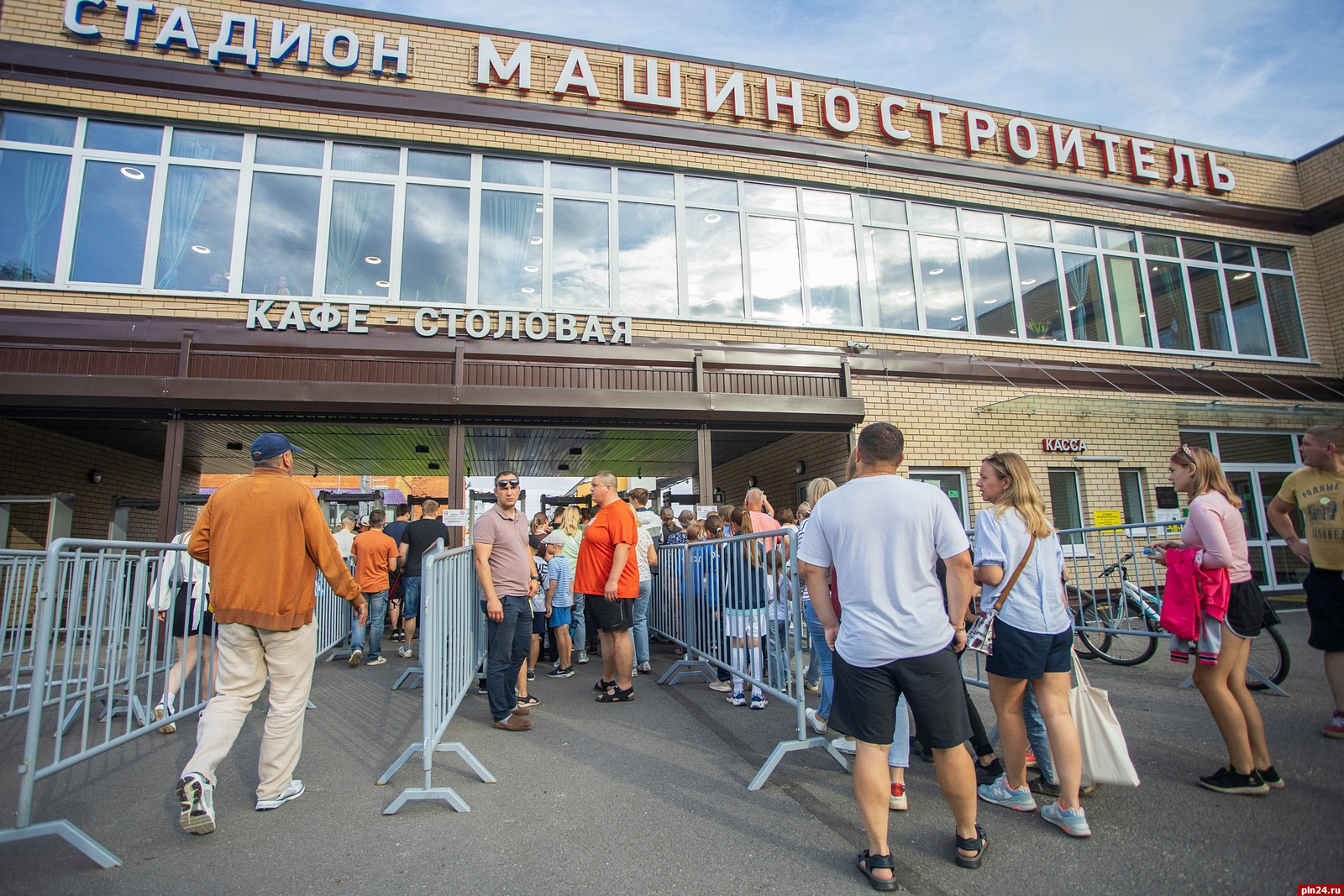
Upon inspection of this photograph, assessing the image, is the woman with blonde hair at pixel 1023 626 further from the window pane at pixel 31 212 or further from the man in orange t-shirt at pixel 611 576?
the window pane at pixel 31 212

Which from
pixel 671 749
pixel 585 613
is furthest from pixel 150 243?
pixel 671 749

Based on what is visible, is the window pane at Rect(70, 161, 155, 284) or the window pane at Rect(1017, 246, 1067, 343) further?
the window pane at Rect(1017, 246, 1067, 343)

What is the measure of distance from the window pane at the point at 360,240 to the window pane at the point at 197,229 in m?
1.36

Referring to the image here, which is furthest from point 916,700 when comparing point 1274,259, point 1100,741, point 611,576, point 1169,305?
point 1274,259

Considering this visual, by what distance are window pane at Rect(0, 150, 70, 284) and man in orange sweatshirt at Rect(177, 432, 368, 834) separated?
28.0 feet

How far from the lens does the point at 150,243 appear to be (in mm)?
9508

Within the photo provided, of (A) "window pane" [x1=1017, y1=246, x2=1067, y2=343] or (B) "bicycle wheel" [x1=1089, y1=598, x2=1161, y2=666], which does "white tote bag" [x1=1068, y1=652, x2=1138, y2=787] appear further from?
(A) "window pane" [x1=1017, y1=246, x2=1067, y2=343]

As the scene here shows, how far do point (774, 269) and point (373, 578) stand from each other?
7.67 m

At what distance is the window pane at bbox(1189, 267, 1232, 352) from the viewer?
43.4ft

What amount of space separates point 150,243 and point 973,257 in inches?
509

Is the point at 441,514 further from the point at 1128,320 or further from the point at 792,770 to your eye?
the point at 1128,320

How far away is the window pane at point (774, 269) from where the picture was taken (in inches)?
441

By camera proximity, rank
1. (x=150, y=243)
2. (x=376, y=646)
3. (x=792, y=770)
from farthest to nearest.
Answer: (x=150, y=243)
(x=376, y=646)
(x=792, y=770)

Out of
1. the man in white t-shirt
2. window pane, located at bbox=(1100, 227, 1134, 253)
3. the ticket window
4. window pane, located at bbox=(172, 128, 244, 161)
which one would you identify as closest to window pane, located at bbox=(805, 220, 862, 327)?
the ticket window
